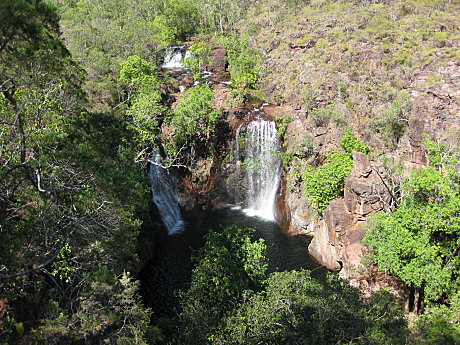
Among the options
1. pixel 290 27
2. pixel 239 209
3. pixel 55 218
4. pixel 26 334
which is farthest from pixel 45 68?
pixel 290 27

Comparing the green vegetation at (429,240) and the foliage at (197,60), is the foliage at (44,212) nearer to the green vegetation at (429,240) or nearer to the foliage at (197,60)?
the green vegetation at (429,240)

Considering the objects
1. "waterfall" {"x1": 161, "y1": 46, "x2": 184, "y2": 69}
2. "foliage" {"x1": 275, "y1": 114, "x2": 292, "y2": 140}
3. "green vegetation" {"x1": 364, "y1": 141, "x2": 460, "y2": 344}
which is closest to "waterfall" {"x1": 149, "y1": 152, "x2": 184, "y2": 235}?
"foliage" {"x1": 275, "y1": 114, "x2": 292, "y2": 140}

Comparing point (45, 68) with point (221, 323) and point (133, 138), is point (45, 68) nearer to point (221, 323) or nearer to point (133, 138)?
point (133, 138)

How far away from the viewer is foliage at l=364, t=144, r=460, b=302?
15.8m

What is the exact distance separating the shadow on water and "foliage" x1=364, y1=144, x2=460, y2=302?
294 inches

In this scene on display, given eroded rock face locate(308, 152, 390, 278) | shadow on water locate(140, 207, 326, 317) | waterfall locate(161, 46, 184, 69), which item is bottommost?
shadow on water locate(140, 207, 326, 317)

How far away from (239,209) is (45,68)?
954 inches

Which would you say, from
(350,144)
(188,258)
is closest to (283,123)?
(350,144)

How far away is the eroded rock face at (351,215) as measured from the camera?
22.1m

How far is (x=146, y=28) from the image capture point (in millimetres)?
56281

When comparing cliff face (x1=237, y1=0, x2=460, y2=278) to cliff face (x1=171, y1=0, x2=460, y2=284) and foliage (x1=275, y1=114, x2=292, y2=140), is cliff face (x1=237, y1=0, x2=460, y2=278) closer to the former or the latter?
cliff face (x1=171, y1=0, x2=460, y2=284)

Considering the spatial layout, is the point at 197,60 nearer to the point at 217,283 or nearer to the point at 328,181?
the point at 328,181

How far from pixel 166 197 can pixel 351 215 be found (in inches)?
736

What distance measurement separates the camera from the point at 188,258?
26797 millimetres
